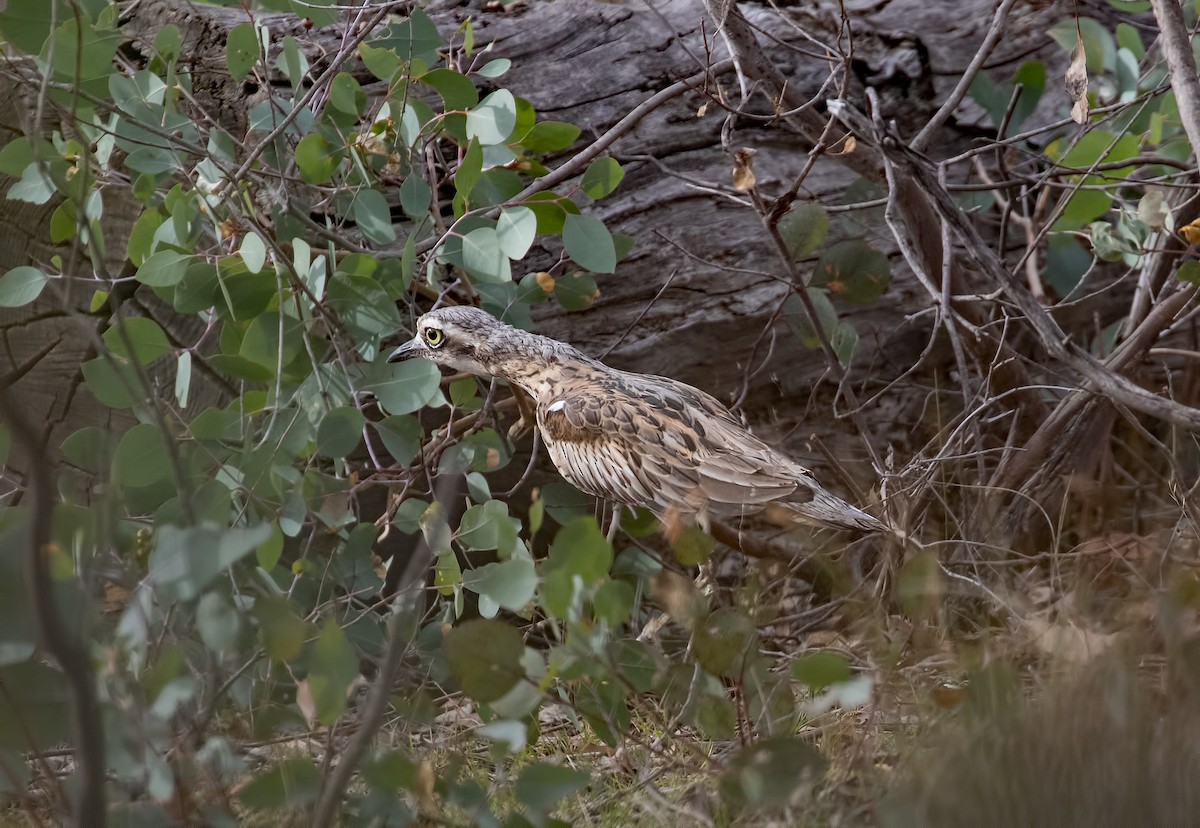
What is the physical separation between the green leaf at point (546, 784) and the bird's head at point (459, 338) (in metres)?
1.63

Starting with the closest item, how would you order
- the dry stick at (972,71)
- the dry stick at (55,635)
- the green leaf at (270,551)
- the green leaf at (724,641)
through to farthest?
1. the dry stick at (55,635)
2. the green leaf at (724,641)
3. the green leaf at (270,551)
4. the dry stick at (972,71)

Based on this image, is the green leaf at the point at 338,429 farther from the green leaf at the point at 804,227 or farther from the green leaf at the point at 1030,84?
the green leaf at the point at 1030,84

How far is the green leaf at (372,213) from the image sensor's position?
2893 mm

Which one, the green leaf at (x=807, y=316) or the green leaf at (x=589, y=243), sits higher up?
the green leaf at (x=589, y=243)

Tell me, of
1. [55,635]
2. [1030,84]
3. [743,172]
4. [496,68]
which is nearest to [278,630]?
[55,635]

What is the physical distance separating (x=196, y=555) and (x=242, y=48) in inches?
73.5

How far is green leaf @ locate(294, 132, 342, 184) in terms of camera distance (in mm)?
2865

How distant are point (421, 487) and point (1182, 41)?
2.45 metres

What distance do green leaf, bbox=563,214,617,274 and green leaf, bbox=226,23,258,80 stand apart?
0.96 metres

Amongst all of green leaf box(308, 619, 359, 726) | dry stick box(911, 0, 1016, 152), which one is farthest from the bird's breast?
green leaf box(308, 619, 359, 726)

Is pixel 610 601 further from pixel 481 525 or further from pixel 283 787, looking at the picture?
pixel 481 525

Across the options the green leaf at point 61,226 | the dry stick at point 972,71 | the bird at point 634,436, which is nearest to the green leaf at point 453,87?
the bird at point 634,436

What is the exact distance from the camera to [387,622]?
2691 mm

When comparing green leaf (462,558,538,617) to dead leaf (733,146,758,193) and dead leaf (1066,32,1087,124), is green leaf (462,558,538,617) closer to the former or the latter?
dead leaf (733,146,758,193)
